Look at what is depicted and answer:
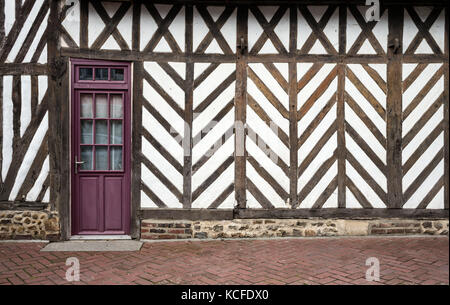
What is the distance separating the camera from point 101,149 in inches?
219

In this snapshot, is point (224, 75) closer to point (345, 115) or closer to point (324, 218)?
point (345, 115)

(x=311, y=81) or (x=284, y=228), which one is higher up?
(x=311, y=81)

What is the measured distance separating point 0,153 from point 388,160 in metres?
6.33

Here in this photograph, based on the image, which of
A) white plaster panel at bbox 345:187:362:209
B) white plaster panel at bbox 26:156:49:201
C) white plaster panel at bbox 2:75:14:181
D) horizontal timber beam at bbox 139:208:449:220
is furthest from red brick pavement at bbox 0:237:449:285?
white plaster panel at bbox 2:75:14:181

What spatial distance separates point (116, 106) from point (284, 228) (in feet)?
11.2

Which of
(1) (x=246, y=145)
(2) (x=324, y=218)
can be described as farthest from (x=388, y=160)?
(1) (x=246, y=145)

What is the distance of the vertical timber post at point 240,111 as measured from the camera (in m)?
5.55

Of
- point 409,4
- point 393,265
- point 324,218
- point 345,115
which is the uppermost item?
point 409,4

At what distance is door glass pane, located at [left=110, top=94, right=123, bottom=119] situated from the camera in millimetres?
5570

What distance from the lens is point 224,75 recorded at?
220 inches

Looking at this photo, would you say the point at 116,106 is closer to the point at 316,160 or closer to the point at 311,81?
the point at 311,81

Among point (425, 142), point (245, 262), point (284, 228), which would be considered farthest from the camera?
point (425, 142)

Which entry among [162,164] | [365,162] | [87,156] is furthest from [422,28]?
[87,156]

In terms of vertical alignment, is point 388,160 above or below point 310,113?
below
